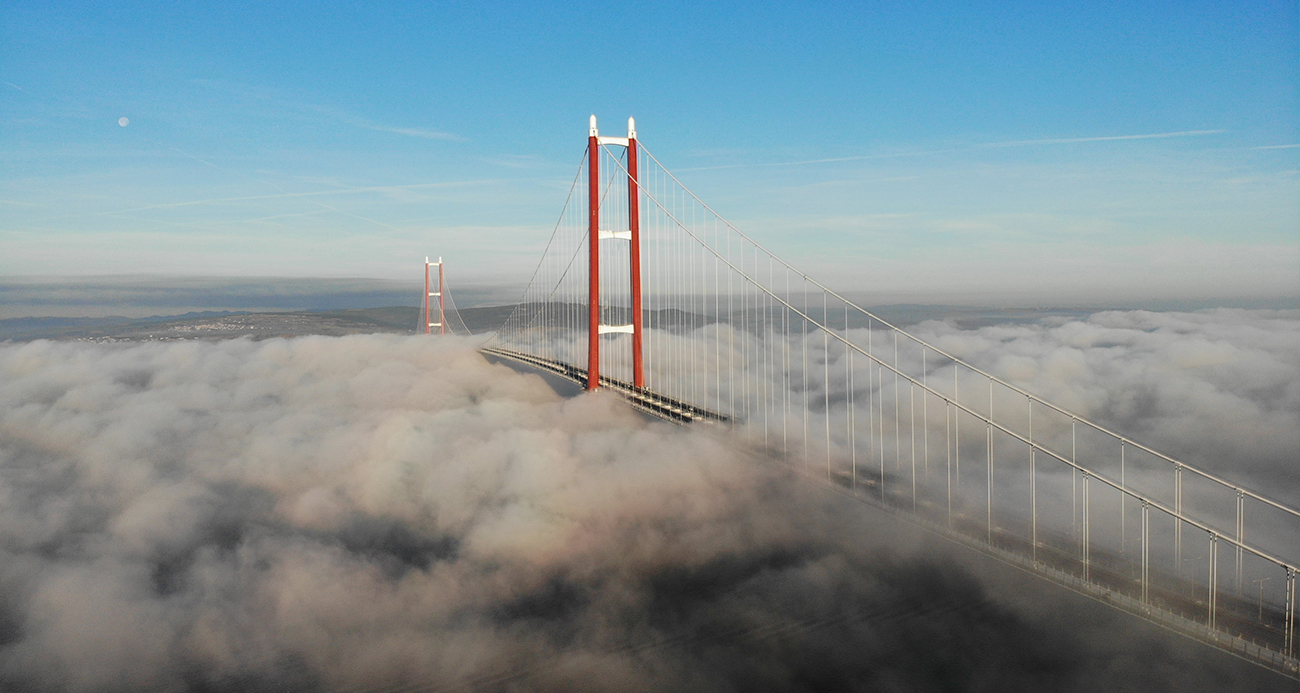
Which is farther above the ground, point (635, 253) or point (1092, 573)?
point (635, 253)

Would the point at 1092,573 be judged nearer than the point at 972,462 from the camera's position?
Yes

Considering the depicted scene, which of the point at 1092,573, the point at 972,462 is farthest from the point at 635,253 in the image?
the point at 972,462

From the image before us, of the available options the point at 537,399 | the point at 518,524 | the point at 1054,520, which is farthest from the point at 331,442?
the point at 1054,520

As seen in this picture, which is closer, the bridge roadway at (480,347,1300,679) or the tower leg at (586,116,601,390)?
the bridge roadway at (480,347,1300,679)

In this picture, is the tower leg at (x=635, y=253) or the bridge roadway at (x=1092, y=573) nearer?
the bridge roadway at (x=1092, y=573)

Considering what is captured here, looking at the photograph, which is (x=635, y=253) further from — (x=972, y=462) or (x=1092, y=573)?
(x=972, y=462)

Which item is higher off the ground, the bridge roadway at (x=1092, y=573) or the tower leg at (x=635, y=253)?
the tower leg at (x=635, y=253)

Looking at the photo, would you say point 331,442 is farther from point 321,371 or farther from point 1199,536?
point 1199,536

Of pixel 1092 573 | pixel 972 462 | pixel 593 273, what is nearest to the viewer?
pixel 593 273

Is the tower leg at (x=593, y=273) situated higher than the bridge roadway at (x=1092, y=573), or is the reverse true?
the tower leg at (x=593, y=273)

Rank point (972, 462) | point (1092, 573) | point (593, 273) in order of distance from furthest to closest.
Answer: point (972, 462) → point (1092, 573) → point (593, 273)
